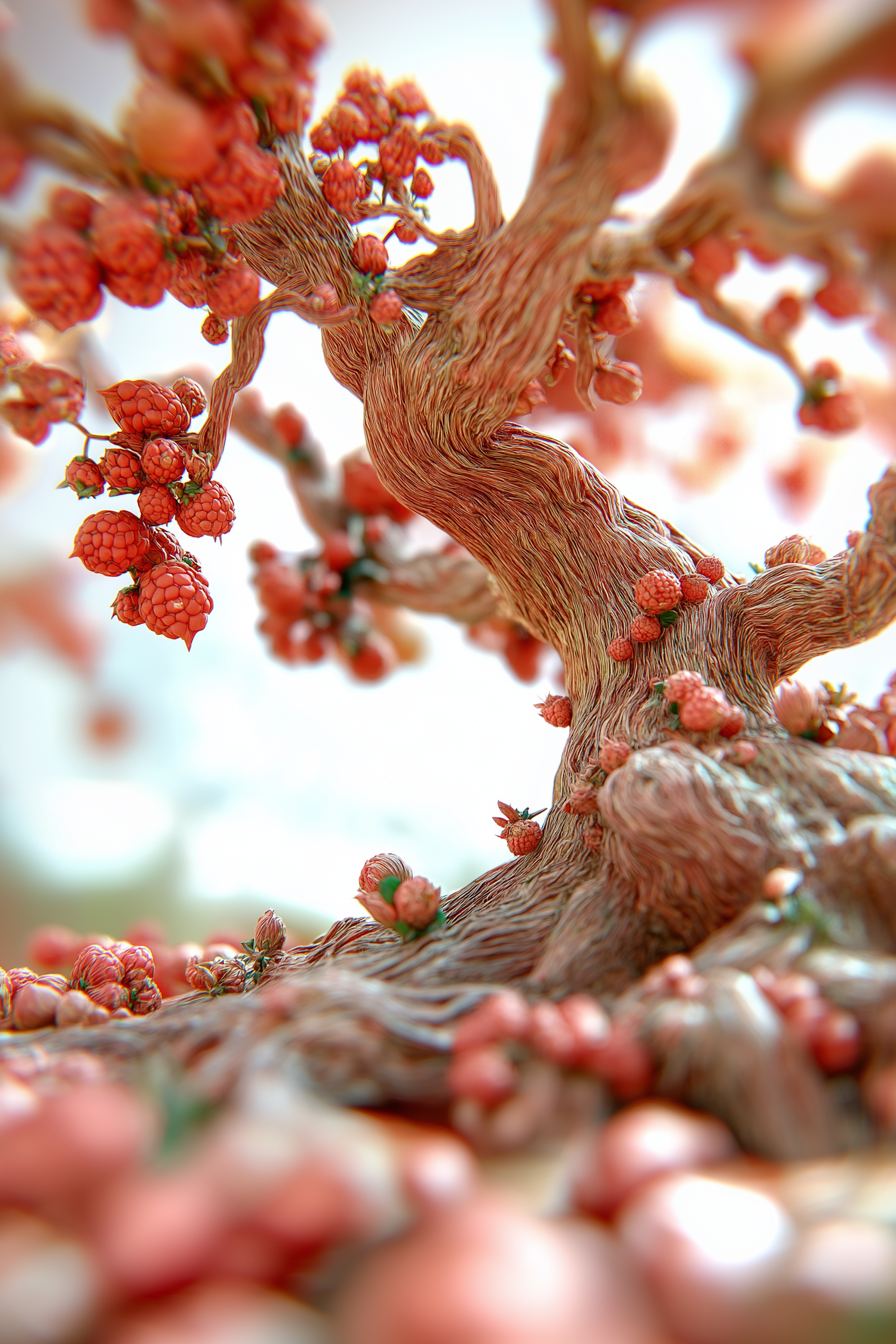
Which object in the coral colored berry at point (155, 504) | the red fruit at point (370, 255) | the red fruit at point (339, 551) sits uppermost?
the red fruit at point (339, 551)

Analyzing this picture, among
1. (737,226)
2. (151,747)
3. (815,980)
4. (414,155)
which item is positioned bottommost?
(815,980)

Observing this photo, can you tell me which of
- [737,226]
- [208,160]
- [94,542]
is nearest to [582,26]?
[737,226]

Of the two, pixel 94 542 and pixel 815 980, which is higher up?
pixel 94 542


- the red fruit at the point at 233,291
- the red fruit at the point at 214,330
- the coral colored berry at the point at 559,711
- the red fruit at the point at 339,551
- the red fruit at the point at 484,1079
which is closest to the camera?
the red fruit at the point at 484,1079

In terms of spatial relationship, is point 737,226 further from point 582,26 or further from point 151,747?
point 151,747

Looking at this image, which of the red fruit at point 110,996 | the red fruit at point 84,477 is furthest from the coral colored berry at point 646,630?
the red fruit at point 110,996

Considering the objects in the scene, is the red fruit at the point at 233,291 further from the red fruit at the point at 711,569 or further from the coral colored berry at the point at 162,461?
the red fruit at the point at 711,569
